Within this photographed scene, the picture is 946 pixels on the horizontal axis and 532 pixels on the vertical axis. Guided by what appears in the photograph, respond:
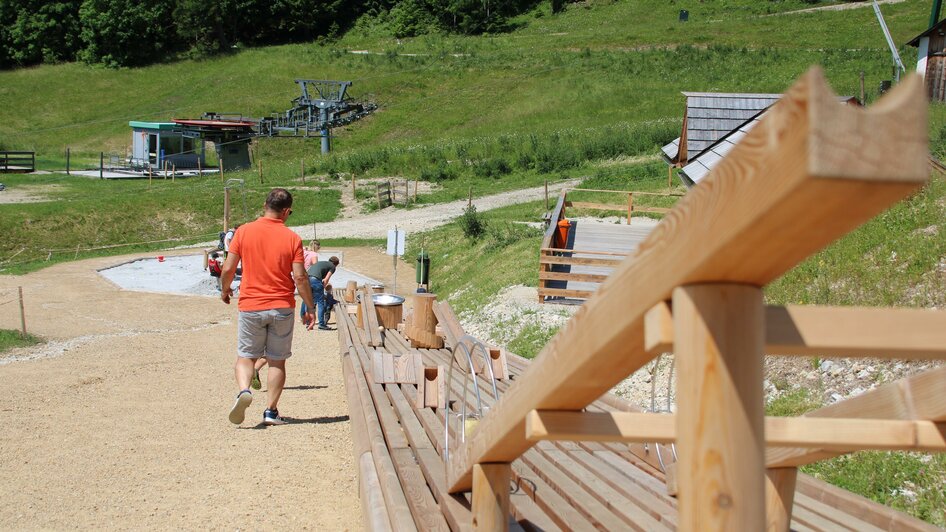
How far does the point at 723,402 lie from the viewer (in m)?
1.91

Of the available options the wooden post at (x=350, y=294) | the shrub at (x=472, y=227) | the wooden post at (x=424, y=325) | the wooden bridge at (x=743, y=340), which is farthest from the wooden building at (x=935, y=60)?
the wooden bridge at (x=743, y=340)

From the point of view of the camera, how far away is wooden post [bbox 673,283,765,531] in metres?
1.91

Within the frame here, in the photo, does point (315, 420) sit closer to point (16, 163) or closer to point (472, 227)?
point (472, 227)

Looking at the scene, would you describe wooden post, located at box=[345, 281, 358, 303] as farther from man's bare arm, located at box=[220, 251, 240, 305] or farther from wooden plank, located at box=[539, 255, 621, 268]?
man's bare arm, located at box=[220, 251, 240, 305]

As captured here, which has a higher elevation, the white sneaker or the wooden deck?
the wooden deck

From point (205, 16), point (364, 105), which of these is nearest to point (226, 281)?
point (364, 105)

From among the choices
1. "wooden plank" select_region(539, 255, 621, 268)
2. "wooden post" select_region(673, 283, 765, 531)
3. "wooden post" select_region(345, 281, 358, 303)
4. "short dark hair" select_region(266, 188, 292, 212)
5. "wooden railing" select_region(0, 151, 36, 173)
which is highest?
"wooden railing" select_region(0, 151, 36, 173)

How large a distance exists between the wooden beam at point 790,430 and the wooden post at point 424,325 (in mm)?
7392

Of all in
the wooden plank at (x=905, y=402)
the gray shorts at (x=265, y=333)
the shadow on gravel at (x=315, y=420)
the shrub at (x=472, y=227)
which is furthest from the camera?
the shrub at (x=472, y=227)

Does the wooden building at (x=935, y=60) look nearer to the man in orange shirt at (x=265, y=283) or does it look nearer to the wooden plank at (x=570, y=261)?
the wooden plank at (x=570, y=261)

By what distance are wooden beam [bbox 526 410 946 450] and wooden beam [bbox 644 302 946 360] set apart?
0.55 meters

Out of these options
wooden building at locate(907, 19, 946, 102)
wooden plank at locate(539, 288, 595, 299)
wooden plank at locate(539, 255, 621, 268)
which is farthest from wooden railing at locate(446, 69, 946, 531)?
wooden building at locate(907, 19, 946, 102)

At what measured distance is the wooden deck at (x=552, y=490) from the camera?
162 inches

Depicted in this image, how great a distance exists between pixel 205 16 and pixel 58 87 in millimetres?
17166
